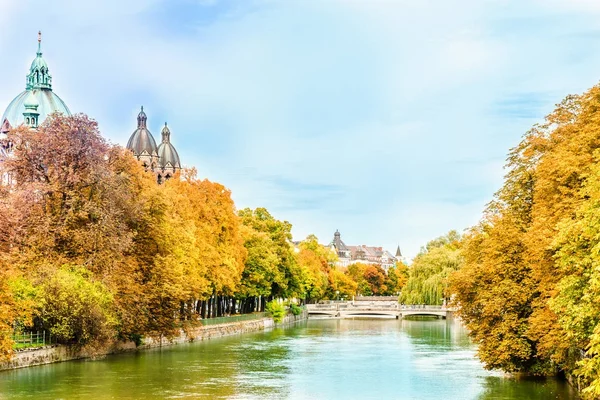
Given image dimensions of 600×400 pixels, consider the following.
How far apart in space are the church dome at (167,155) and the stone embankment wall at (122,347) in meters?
51.3

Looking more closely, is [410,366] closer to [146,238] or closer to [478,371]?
[478,371]

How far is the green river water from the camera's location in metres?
35.4

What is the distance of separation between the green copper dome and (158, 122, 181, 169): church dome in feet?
77.7

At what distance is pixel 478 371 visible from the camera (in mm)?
44594

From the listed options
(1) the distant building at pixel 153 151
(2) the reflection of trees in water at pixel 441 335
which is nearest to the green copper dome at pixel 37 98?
(1) the distant building at pixel 153 151

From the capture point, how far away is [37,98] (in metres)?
108

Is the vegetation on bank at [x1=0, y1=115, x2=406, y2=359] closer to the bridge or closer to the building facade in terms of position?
the building facade

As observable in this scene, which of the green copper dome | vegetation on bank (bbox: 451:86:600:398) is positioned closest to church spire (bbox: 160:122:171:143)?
the green copper dome

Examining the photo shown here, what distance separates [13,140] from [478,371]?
26.7m

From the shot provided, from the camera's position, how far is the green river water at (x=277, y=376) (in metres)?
35.4

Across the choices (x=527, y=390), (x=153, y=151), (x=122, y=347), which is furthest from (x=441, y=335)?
(x=153, y=151)

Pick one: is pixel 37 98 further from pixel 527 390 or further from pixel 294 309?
pixel 527 390

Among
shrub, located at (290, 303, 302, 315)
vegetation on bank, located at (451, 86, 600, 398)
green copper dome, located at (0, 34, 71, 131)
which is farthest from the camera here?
green copper dome, located at (0, 34, 71, 131)

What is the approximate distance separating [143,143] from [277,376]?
90.4m
